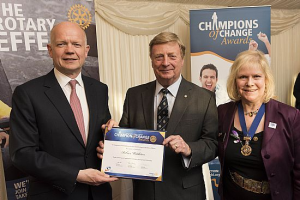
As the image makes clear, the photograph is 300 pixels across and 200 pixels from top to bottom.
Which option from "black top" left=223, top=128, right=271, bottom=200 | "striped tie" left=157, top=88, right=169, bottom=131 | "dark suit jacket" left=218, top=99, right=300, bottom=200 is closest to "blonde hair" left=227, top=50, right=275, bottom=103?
"dark suit jacket" left=218, top=99, right=300, bottom=200

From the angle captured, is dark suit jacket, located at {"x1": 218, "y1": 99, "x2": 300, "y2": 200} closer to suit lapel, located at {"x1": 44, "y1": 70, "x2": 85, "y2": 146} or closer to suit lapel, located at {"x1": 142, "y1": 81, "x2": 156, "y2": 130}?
suit lapel, located at {"x1": 142, "y1": 81, "x2": 156, "y2": 130}

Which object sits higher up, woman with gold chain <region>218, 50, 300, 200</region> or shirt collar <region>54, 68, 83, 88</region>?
shirt collar <region>54, 68, 83, 88</region>

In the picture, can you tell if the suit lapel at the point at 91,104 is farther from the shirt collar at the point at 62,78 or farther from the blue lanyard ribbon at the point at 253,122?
the blue lanyard ribbon at the point at 253,122

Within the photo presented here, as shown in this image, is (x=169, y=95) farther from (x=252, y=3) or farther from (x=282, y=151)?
(x=252, y=3)

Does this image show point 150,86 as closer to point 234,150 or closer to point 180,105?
point 180,105

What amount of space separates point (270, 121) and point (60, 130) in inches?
63.3

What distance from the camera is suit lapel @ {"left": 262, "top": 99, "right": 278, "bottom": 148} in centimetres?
196

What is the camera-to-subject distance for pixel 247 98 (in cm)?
206

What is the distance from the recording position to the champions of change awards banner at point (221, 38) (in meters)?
4.77

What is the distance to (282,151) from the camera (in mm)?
1975

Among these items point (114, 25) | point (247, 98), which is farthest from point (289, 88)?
point (247, 98)

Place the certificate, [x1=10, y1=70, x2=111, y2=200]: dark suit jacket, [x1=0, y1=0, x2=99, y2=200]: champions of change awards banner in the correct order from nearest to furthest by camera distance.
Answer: [x1=10, y1=70, x2=111, y2=200]: dark suit jacket, the certificate, [x1=0, y1=0, x2=99, y2=200]: champions of change awards banner

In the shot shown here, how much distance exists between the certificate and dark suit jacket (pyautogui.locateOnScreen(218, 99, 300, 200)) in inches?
33.1

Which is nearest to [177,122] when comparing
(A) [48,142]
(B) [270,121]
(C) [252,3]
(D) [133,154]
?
(D) [133,154]
